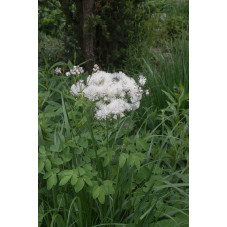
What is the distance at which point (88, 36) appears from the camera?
3338 millimetres

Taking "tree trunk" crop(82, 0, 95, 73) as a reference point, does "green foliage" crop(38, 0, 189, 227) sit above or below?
below

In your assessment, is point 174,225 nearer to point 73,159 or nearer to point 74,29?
point 73,159

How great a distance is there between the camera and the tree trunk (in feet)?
10.5

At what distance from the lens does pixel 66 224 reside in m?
1.37

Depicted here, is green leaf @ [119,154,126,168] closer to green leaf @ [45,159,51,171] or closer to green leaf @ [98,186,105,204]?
green leaf @ [98,186,105,204]

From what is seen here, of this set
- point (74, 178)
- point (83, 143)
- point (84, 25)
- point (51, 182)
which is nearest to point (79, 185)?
point (74, 178)

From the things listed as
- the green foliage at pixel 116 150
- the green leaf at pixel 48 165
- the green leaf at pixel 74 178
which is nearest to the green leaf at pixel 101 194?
the green foliage at pixel 116 150

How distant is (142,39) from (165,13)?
6.26ft

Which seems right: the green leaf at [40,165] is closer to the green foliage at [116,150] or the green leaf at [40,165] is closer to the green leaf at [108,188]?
the green foliage at [116,150]

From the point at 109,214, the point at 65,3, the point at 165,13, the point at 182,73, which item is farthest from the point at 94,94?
the point at 165,13

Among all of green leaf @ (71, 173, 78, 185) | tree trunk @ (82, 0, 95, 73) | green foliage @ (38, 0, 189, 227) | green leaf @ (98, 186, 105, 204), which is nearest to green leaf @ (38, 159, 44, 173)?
green foliage @ (38, 0, 189, 227)

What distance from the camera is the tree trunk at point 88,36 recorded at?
10.5 ft

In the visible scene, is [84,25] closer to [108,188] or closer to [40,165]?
[40,165]

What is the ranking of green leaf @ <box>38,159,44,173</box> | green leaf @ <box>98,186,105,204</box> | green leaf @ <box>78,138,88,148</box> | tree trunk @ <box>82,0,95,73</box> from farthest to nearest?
1. tree trunk @ <box>82,0,95,73</box>
2. green leaf @ <box>78,138,88,148</box>
3. green leaf @ <box>38,159,44,173</box>
4. green leaf @ <box>98,186,105,204</box>
